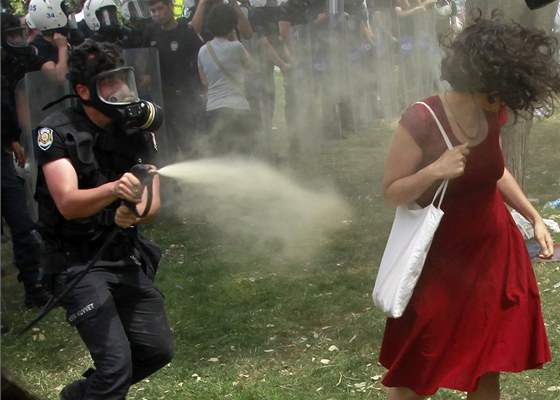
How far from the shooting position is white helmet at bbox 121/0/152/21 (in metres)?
9.85

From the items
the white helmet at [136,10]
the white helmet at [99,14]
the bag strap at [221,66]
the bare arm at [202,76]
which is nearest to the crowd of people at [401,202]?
the bag strap at [221,66]

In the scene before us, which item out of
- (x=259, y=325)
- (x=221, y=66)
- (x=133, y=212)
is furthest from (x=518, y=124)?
Answer: (x=133, y=212)

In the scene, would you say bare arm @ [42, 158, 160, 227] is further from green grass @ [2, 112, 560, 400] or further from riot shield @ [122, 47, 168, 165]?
riot shield @ [122, 47, 168, 165]

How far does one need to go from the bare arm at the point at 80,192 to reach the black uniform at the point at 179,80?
545cm

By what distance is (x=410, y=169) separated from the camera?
3623mm

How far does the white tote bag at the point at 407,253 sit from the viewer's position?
353 cm

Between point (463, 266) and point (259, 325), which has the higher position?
point (463, 266)

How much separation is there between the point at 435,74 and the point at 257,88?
4119 mm

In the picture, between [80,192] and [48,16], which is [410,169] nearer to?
[80,192]

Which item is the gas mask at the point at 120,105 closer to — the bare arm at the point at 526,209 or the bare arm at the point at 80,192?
the bare arm at the point at 80,192

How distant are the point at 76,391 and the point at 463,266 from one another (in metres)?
1.75

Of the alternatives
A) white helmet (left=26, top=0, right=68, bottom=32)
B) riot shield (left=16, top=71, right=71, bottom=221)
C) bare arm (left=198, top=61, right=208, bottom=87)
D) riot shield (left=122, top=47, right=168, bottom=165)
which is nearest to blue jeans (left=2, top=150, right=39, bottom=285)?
riot shield (left=16, top=71, right=71, bottom=221)

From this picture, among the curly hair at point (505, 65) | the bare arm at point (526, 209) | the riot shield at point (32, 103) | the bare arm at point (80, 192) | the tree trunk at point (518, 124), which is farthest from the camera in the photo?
the riot shield at point (32, 103)

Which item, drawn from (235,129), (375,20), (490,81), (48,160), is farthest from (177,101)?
(490,81)
